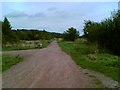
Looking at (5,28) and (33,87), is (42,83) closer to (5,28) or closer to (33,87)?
(33,87)

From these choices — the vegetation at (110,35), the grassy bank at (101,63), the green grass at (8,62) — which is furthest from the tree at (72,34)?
the green grass at (8,62)

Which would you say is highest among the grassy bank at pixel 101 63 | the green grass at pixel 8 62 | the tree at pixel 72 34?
the tree at pixel 72 34

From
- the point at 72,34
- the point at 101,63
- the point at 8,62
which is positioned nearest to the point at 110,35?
the point at 101,63

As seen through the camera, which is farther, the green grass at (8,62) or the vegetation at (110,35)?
the vegetation at (110,35)

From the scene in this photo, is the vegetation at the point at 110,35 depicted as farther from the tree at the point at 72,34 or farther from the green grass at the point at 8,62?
the tree at the point at 72,34

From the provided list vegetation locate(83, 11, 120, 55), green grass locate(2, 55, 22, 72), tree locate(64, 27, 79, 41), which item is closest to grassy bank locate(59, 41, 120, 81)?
green grass locate(2, 55, 22, 72)

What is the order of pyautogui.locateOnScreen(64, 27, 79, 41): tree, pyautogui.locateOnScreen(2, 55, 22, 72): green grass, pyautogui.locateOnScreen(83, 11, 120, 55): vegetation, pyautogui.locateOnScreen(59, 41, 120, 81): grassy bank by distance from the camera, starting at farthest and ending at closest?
pyautogui.locateOnScreen(64, 27, 79, 41): tree
pyautogui.locateOnScreen(83, 11, 120, 55): vegetation
pyautogui.locateOnScreen(2, 55, 22, 72): green grass
pyautogui.locateOnScreen(59, 41, 120, 81): grassy bank

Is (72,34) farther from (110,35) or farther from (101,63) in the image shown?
(101,63)

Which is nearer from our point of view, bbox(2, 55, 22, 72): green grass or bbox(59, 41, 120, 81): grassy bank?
bbox(59, 41, 120, 81): grassy bank

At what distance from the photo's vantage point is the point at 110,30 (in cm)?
3775

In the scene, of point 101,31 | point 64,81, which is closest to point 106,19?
point 101,31

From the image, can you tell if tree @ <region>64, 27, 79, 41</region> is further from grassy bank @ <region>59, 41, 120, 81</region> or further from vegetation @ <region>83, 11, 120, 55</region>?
grassy bank @ <region>59, 41, 120, 81</region>

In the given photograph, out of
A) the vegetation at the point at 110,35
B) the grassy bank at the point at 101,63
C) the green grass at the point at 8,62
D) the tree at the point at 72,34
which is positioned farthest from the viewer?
the tree at the point at 72,34

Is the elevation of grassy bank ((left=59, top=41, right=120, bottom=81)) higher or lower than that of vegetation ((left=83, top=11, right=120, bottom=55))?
lower
